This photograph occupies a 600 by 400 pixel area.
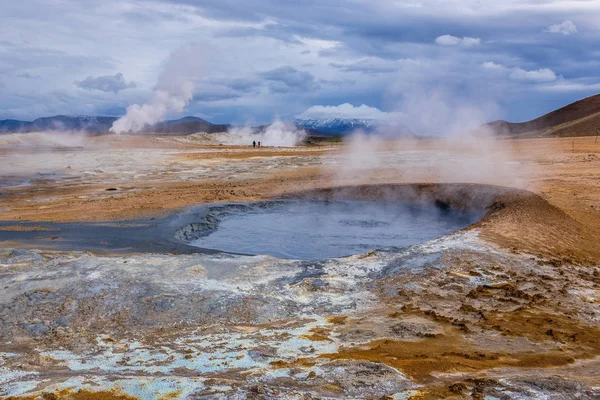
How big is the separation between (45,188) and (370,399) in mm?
18592

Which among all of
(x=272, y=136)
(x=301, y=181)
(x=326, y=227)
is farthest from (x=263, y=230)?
(x=272, y=136)

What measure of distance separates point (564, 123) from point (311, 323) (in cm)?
6388

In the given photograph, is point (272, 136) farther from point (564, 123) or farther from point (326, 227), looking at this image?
point (326, 227)

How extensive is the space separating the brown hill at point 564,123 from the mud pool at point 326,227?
40.7 metres

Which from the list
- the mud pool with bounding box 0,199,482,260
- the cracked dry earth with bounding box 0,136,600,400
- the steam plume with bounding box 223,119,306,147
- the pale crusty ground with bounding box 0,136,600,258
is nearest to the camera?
the cracked dry earth with bounding box 0,136,600,400

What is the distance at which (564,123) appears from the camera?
61281 millimetres

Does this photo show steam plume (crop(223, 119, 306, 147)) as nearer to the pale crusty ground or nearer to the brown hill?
the brown hill

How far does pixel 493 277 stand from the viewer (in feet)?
25.7

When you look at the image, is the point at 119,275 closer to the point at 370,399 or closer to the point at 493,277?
the point at 370,399

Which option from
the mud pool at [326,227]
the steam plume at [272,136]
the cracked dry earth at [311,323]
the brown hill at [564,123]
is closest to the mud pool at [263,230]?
the mud pool at [326,227]

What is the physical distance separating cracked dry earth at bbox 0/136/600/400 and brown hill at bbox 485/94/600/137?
4700cm

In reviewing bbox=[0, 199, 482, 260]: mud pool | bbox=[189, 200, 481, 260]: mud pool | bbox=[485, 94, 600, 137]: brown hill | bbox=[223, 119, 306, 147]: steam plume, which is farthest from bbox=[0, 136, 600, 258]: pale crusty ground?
bbox=[223, 119, 306, 147]: steam plume

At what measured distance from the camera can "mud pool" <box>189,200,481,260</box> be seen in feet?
35.0

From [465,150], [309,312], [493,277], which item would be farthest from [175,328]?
[465,150]
